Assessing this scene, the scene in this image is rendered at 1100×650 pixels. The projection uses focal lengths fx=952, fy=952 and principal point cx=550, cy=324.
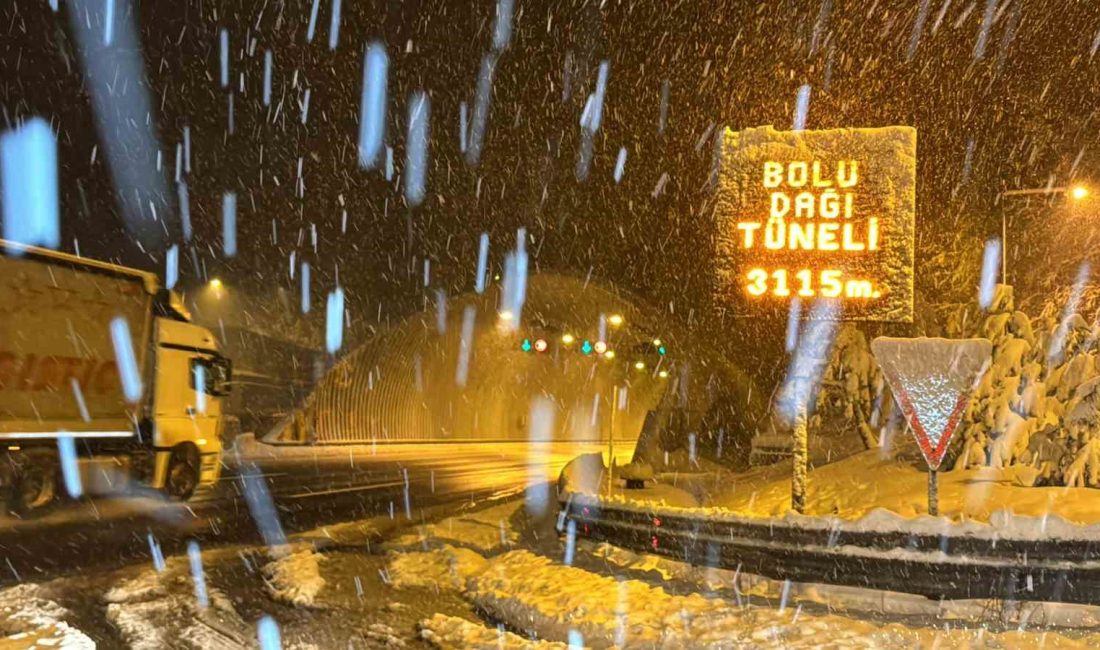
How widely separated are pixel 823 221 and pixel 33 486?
1312cm

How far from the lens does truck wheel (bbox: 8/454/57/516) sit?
50.5 ft

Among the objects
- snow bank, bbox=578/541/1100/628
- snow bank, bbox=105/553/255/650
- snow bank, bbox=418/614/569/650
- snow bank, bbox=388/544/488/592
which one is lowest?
snow bank, bbox=388/544/488/592

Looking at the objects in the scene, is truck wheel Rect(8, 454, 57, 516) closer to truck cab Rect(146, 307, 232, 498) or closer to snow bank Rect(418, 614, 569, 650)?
truck cab Rect(146, 307, 232, 498)

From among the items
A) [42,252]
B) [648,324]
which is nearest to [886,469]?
[42,252]

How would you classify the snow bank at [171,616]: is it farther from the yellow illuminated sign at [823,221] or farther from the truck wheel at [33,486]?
the yellow illuminated sign at [823,221]

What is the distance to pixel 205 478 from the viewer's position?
18734mm

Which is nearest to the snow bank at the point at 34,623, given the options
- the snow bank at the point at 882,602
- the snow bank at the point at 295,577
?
the snow bank at the point at 295,577

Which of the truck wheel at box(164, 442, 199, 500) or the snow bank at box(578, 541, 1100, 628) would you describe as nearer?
the snow bank at box(578, 541, 1100, 628)

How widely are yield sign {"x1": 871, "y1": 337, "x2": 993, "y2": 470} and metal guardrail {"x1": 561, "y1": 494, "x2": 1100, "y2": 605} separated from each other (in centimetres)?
109

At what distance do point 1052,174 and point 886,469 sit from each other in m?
10.2

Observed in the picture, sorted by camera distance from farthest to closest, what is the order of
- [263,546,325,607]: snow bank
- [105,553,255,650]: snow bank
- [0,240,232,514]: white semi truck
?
1. [0,240,232,514]: white semi truck
2. [263,546,325,607]: snow bank
3. [105,553,255,650]: snow bank

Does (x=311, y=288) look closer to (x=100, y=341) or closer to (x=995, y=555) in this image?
(x=100, y=341)

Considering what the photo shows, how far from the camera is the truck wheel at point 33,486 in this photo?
15383 mm

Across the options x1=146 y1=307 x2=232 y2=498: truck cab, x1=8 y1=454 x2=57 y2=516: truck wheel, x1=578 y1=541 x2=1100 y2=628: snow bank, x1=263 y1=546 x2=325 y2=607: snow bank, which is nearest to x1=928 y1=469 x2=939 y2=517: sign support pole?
x1=578 y1=541 x2=1100 y2=628: snow bank
